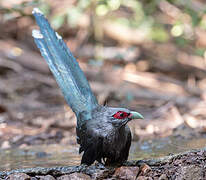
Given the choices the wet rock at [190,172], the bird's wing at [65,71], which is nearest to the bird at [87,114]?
the bird's wing at [65,71]

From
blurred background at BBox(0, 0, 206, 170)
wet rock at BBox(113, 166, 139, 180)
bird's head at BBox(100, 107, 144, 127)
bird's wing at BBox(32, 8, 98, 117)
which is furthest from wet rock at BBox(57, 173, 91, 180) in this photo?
blurred background at BBox(0, 0, 206, 170)

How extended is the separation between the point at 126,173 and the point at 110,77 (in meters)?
6.18

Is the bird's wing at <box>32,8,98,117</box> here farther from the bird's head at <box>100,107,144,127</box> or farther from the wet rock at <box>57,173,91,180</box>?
the wet rock at <box>57,173,91,180</box>

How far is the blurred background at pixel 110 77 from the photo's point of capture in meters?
5.69

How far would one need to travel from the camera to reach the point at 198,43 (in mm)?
11453

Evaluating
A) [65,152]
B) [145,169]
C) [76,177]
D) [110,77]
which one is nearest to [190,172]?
[145,169]

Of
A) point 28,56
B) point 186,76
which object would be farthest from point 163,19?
point 28,56

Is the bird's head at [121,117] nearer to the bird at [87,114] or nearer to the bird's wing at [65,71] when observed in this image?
the bird at [87,114]

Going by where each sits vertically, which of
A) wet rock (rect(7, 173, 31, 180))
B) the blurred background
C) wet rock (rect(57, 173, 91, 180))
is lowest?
the blurred background

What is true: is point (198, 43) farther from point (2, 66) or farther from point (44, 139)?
point (44, 139)

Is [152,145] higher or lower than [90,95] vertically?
lower

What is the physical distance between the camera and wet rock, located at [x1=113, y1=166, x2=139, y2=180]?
3.18m

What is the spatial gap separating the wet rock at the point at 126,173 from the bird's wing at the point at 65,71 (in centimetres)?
83

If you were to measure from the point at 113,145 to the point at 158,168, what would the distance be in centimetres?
54
